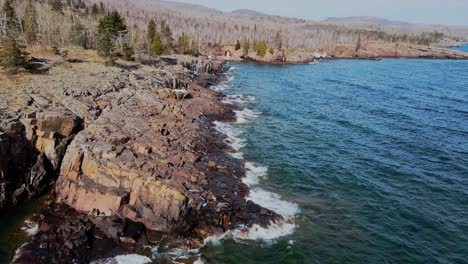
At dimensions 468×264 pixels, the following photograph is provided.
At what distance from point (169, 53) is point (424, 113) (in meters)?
103

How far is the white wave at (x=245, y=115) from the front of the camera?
7006 centimetres

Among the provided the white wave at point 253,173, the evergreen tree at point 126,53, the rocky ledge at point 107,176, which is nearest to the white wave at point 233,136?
the rocky ledge at point 107,176

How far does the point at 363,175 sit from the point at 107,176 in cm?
3482

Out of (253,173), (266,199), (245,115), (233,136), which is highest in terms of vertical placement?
(245,115)

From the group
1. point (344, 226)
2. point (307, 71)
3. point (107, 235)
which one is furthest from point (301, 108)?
point (307, 71)

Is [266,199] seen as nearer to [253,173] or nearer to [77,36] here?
[253,173]

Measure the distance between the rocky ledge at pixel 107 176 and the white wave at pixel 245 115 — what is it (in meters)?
16.3

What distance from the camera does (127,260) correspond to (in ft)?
94.6

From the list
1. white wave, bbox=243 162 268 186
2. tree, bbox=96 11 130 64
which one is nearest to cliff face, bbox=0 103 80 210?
white wave, bbox=243 162 268 186

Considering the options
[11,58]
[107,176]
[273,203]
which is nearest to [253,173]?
[273,203]

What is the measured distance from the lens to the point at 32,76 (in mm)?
55875

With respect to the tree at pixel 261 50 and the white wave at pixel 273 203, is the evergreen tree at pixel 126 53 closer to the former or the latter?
the white wave at pixel 273 203

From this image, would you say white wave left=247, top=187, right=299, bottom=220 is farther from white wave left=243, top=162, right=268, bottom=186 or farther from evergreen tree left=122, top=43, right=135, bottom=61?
evergreen tree left=122, top=43, right=135, bottom=61

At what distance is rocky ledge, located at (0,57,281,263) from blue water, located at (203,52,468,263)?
15.7 ft
